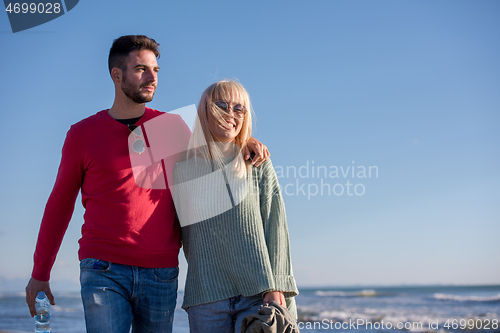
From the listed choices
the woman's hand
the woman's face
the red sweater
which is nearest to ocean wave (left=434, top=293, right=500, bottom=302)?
the woman's hand

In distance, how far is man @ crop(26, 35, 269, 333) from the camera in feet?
7.76

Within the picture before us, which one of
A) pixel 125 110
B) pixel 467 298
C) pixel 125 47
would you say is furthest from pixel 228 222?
pixel 467 298

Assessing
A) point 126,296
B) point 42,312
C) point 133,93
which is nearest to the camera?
point 126,296

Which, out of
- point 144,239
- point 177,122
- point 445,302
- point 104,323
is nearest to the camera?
point 104,323

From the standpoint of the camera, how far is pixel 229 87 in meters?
2.66

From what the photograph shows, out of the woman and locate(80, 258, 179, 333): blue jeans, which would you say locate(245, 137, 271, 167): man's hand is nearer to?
the woman

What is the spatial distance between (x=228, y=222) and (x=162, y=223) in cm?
40

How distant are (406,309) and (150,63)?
50.8 feet

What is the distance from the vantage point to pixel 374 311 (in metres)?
15.5

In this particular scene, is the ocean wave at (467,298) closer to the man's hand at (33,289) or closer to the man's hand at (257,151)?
the man's hand at (257,151)

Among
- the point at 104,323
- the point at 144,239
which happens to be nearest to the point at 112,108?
the point at 144,239

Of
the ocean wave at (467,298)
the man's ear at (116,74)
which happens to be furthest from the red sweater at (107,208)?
the ocean wave at (467,298)

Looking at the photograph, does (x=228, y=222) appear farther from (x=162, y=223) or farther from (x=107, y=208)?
(x=107, y=208)

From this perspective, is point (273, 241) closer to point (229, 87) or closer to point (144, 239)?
point (144, 239)
